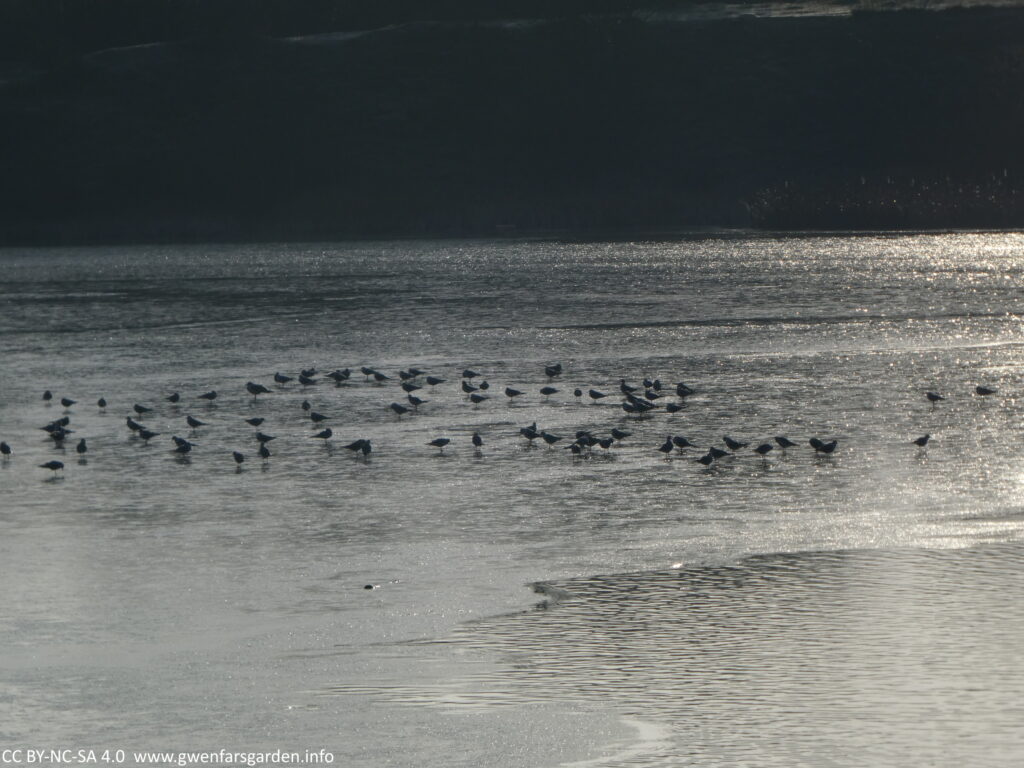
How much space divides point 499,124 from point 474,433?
97840 millimetres

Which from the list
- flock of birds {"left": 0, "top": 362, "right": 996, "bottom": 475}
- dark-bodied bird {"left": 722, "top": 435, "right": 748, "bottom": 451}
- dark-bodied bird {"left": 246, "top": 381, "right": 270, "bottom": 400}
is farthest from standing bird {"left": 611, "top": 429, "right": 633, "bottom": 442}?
dark-bodied bird {"left": 246, "top": 381, "right": 270, "bottom": 400}

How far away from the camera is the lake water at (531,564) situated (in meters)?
9.66

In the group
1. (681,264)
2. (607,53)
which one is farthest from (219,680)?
(607,53)

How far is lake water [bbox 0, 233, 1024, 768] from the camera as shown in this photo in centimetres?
966

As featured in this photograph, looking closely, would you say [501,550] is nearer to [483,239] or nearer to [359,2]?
[483,239]

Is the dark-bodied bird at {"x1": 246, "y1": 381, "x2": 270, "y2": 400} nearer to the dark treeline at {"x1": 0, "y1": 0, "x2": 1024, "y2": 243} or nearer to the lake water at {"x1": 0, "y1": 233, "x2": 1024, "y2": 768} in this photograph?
the lake water at {"x1": 0, "y1": 233, "x2": 1024, "y2": 768}

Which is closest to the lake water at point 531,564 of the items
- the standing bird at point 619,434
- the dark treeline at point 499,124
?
the standing bird at point 619,434

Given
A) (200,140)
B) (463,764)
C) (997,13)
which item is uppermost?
(997,13)

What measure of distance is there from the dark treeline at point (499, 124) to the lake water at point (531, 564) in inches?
2742

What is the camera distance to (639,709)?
9.84 m

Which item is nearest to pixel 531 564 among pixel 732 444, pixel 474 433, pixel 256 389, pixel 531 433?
pixel 732 444

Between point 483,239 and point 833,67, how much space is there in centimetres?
4127

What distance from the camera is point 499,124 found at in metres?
116

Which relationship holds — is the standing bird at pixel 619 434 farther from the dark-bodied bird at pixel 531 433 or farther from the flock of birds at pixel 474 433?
the dark-bodied bird at pixel 531 433
